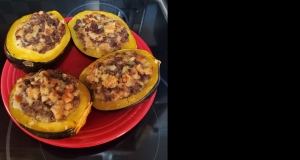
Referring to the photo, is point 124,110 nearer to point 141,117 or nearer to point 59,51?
point 141,117

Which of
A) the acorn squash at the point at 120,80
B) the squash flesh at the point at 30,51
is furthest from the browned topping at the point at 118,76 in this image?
the squash flesh at the point at 30,51

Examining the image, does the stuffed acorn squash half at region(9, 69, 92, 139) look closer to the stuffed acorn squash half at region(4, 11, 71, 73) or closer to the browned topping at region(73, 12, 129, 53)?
the stuffed acorn squash half at region(4, 11, 71, 73)

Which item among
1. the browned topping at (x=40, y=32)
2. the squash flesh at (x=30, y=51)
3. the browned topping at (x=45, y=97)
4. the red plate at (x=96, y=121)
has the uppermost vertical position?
the browned topping at (x=40, y=32)

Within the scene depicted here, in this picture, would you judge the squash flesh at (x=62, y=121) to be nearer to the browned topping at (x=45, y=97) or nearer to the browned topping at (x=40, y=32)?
the browned topping at (x=45, y=97)

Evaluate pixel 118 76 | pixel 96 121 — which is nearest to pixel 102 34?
pixel 118 76

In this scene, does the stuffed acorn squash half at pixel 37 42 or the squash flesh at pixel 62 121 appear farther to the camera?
the stuffed acorn squash half at pixel 37 42

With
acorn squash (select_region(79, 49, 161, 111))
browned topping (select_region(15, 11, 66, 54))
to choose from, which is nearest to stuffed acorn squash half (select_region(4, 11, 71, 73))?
browned topping (select_region(15, 11, 66, 54))

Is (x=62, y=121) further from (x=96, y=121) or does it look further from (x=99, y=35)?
(x=99, y=35)
